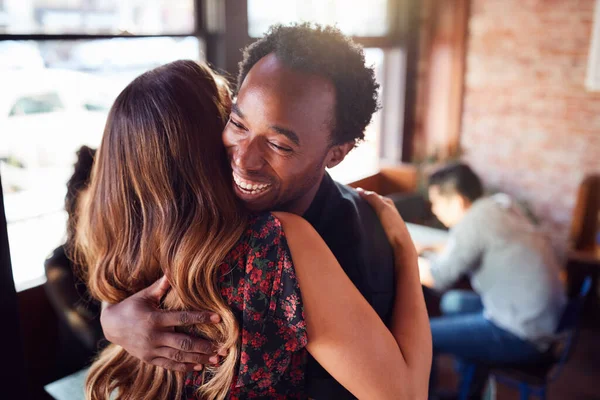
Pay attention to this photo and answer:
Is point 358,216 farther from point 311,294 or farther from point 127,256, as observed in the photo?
point 127,256

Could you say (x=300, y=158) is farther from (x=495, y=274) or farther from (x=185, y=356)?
(x=495, y=274)

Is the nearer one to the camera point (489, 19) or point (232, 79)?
point (232, 79)

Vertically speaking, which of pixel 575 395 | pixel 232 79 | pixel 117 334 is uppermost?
pixel 232 79

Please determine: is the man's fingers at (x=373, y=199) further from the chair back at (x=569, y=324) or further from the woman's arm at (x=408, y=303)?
the chair back at (x=569, y=324)

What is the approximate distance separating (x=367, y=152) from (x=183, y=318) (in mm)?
326

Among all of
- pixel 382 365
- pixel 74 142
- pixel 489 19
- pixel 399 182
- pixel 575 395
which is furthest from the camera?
pixel 489 19

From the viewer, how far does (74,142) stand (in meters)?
0.85

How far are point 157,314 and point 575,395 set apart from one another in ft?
7.72

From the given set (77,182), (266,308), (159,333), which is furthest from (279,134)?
(77,182)

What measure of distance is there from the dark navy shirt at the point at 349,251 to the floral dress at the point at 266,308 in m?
0.03

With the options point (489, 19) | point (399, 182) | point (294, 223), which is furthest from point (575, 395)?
point (294, 223)

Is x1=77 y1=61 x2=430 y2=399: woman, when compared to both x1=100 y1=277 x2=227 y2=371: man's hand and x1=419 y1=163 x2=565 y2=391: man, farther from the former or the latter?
x1=419 y1=163 x2=565 y2=391: man

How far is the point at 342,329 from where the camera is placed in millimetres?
639

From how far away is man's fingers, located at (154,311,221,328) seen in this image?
0.69 metres
